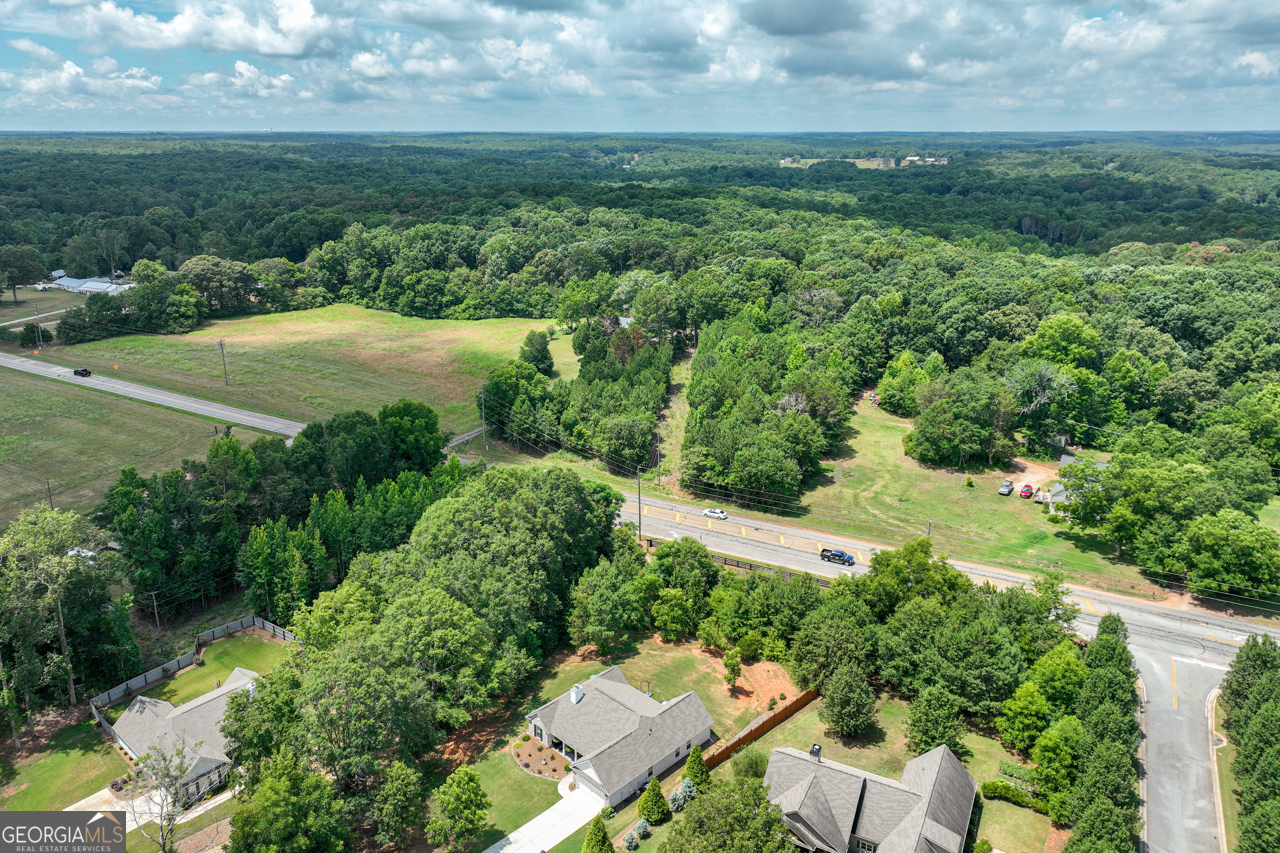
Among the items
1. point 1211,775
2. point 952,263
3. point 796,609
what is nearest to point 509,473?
point 796,609

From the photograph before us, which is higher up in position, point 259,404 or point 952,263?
point 952,263

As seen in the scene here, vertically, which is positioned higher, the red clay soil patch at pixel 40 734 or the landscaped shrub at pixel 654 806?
the landscaped shrub at pixel 654 806

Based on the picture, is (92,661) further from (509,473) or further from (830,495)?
(830,495)

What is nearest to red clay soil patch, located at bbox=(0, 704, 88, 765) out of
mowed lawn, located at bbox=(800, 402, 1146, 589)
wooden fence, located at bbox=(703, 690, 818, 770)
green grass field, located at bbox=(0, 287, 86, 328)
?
wooden fence, located at bbox=(703, 690, 818, 770)

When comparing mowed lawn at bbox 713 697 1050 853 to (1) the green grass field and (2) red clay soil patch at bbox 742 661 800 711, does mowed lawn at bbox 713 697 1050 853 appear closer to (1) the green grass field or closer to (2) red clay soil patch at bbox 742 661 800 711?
(2) red clay soil patch at bbox 742 661 800 711

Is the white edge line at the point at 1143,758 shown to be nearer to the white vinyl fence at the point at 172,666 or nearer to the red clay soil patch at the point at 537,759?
the red clay soil patch at the point at 537,759

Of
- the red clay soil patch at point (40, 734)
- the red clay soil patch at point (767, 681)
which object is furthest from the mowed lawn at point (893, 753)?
the red clay soil patch at point (40, 734)
